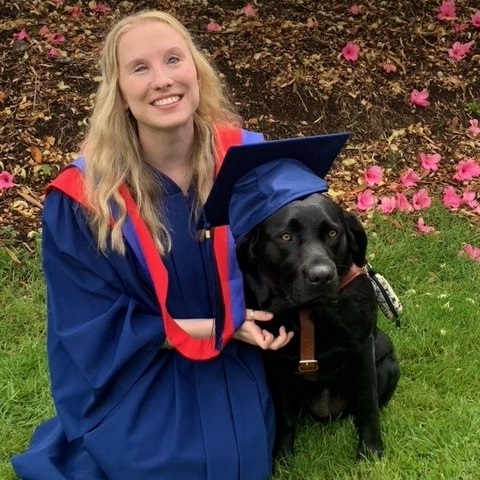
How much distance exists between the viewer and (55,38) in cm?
589

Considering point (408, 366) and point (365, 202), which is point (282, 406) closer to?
point (408, 366)

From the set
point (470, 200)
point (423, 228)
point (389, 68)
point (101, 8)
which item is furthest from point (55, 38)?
point (470, 200)

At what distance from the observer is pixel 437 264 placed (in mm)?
4391

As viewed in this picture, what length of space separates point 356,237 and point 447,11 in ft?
14.7

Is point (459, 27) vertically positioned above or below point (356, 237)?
below

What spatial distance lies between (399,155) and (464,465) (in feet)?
9.70

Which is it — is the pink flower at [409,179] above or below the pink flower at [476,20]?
below

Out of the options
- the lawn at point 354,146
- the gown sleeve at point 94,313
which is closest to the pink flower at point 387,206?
the lawn at point 354,146

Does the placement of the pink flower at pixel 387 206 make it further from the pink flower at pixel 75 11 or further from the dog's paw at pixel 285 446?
the pink flower at pixel 75 11

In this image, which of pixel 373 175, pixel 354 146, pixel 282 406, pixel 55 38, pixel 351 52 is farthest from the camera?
pixel 351 52

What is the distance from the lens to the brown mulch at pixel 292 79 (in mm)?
5238

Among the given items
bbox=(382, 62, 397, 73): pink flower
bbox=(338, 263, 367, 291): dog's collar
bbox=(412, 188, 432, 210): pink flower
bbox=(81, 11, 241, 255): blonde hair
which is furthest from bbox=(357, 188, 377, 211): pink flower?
bbox=(338, 263, 367, 291): dog's collar

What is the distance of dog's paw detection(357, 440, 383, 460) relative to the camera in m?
2.89

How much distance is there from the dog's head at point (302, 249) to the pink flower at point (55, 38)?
153 inches
